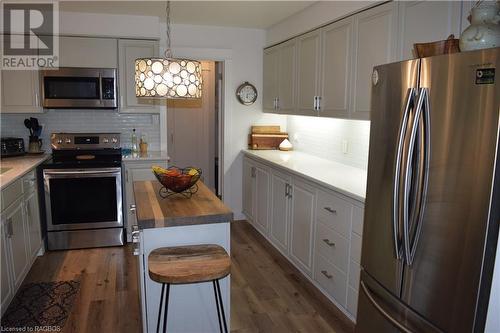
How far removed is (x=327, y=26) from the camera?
3.40 metres

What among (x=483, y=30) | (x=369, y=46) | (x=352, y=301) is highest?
(x=369, y=46)

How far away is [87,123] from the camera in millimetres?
4488

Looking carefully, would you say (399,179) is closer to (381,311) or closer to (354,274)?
(381,311)

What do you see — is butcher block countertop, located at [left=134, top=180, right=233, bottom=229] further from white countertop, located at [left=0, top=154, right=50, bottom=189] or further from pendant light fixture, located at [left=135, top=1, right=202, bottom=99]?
white countertop, located at [left=0, top=154, right=50, bottom=189]

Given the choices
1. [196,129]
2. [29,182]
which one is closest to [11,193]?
[29,182]

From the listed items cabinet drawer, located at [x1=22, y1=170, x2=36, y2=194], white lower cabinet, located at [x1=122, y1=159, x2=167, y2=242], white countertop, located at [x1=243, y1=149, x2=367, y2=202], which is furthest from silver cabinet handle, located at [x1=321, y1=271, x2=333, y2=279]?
cabinet drawer, located at [x1=22, y1=170, x2=36, y2=194]

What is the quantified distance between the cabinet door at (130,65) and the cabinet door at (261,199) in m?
1.44

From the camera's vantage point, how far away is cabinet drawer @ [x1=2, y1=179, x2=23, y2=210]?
108 inches

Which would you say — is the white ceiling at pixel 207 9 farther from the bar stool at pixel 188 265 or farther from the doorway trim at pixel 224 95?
the bar stool at pixel 188 265

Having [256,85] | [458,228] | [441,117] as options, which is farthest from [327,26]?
[458,228]

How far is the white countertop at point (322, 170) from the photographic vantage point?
269 cm

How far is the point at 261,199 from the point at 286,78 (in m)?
1.33

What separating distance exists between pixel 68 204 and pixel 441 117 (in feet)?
11.7

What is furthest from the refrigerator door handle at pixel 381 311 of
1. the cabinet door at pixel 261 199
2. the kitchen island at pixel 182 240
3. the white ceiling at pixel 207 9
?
the white ceiling at pixel 207 9
